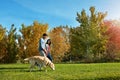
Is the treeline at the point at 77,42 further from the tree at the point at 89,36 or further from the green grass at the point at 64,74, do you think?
the green grass at the point at 64,74

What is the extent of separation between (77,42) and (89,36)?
252cm

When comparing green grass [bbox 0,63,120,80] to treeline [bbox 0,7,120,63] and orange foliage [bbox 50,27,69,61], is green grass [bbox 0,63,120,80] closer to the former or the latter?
treeline [bbox 0,7,120,63]

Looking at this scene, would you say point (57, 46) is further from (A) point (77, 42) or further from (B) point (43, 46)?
(B) point (43, 46)

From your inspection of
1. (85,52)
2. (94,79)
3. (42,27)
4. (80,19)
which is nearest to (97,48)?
(85,52)

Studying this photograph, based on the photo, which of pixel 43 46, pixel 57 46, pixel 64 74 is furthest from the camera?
pixel 57 46

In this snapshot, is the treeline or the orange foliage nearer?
the treeline

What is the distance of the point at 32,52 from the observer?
176 feet

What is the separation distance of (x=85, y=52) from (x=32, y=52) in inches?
372

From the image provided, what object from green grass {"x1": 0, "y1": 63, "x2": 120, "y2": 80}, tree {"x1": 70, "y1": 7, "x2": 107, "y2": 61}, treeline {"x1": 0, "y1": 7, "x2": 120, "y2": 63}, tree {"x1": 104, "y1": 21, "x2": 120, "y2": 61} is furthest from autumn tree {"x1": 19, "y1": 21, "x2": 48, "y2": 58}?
green grass {"x1": 0, "y1": 63, "x2": 120, "y2": 80}

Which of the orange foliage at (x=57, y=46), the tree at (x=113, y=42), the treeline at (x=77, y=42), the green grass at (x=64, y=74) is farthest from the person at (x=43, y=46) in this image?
the orange foliage at (x=57, y=46)

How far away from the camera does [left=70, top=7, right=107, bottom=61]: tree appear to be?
5250cm

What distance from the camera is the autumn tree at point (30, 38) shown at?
176 feet

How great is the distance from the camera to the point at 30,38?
5506 centimetres

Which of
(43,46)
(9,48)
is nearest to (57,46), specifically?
(9,48)
